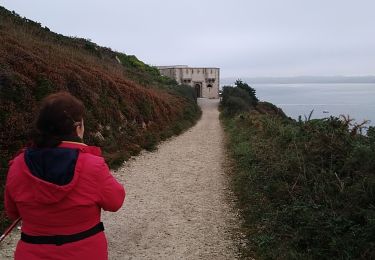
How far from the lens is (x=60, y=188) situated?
2332 millimetres

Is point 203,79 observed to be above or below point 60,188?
below

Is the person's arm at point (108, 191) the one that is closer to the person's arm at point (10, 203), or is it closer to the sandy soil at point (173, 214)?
the person's arm at point (10, 203)

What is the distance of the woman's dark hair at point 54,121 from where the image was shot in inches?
94.4

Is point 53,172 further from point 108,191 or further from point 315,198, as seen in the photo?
point 315,198

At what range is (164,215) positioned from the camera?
Result: 771cm

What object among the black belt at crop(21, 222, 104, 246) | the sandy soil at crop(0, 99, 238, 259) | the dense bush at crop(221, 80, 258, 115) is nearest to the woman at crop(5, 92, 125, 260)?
the black belt at crop(21, 222, 104, 246)

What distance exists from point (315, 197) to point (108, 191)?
466 centimetres

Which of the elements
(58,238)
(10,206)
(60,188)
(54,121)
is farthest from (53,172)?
(10,206)

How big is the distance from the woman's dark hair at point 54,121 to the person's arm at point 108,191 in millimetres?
305

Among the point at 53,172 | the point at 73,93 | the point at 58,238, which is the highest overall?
the point at 53,172

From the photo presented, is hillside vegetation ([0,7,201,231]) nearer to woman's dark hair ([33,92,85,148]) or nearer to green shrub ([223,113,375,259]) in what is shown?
woman's dark hair ([33,92,85,148])

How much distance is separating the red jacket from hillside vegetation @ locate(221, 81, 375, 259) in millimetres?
3509

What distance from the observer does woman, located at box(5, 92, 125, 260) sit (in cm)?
236

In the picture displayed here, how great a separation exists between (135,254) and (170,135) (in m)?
14.9
